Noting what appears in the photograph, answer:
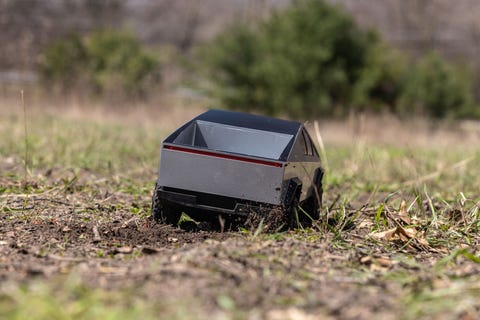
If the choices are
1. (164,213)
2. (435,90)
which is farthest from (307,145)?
(435,90)

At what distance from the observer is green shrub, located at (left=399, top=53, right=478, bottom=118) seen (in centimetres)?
3266

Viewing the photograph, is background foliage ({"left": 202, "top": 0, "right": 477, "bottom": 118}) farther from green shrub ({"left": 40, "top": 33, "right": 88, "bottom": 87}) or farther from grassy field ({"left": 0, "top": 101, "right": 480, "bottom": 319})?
grassy field ({"left": 0, "top": 101, "right": 480, "bottom": 319})

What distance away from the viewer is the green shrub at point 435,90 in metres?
32.7

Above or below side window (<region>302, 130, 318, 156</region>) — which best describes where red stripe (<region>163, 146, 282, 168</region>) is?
above

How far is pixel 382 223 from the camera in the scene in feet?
20.8

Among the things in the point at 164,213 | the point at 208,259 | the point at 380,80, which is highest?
the point at 208,259

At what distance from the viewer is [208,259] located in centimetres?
443

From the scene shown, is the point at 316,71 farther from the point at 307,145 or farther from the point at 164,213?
the point at 164,213

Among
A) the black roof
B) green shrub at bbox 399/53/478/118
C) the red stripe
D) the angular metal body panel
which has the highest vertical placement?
the black roof

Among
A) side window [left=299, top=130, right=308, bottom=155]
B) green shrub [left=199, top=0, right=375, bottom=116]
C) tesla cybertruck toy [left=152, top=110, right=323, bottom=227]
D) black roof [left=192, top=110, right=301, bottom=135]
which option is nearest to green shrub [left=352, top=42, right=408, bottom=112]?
green shrub [left=199, top=0, right=375, bottom=116]

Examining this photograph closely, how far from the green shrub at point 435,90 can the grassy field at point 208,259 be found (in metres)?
23.6

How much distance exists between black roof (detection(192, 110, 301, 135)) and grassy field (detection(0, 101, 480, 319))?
3.23 ft

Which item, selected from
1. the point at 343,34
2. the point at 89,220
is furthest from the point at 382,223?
the point at 343,34

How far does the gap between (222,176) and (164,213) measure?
32.2 inches
